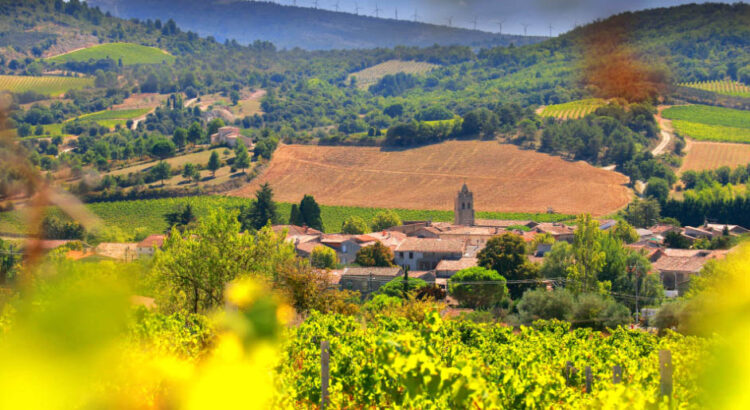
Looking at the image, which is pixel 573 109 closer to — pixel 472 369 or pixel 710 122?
pixel 710 122

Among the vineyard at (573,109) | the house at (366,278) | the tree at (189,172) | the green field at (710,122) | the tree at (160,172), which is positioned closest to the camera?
the house at (366,278)

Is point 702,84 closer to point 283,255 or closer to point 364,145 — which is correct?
point 364,145

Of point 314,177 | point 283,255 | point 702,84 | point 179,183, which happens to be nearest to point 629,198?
point 314,177

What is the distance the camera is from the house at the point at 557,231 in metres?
60.2

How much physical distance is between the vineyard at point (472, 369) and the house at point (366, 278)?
21.9 m

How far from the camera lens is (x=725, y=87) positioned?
481ft

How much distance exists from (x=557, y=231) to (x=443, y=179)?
3533cm

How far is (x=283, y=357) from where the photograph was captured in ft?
34.1

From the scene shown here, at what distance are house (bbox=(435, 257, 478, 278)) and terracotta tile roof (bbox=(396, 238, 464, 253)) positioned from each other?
144 inches

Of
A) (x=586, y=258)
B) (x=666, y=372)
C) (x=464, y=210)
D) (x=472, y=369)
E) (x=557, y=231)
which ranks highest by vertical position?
(x=472, y=369)

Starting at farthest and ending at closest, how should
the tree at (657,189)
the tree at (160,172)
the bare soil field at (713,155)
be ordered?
the bare soil field at (713,155) < the tree at (160,172) < the tree at (657,189)

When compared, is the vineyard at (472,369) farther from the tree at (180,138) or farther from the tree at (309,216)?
the tree at (180,138)

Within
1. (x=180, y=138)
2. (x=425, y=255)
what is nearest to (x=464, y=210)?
(x=425, y=255)

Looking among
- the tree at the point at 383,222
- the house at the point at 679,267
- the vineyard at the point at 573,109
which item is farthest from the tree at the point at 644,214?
the vineyard at the point at 573,109
